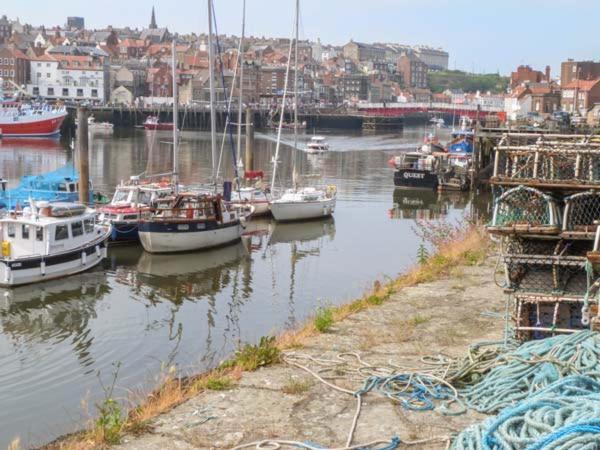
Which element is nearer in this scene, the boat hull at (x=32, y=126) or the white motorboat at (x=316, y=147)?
the white motorboat at (x=316, y=147)

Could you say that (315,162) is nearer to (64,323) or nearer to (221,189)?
(221,189)

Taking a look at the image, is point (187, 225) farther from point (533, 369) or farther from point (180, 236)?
point (533, 369)

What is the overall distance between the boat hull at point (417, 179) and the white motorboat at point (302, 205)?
958cm

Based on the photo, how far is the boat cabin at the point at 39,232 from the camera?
1839cm

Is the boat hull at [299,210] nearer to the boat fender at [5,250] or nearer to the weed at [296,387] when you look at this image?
the boat fender at [5,250]

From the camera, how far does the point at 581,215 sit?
8.22 metres

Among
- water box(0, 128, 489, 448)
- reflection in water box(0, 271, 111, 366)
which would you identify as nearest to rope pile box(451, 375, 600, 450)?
water box(0, 128, 489, 448)

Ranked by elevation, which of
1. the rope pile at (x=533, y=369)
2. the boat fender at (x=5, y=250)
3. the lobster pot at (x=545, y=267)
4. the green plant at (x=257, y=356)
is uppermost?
the lobster pot at (x=545, y=267)

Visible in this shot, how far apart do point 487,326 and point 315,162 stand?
45.1 meters

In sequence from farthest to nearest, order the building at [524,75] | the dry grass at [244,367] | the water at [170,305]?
the building at [524,75] < the water at [170,305] < the dry grass at [244,367]

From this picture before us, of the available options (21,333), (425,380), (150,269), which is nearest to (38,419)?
(21,333)

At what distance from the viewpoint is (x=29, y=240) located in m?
18.6

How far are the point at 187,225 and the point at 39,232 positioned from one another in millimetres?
4696

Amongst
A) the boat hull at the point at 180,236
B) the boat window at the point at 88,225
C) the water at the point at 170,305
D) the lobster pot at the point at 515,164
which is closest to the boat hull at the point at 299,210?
the water at the point at 170,305
